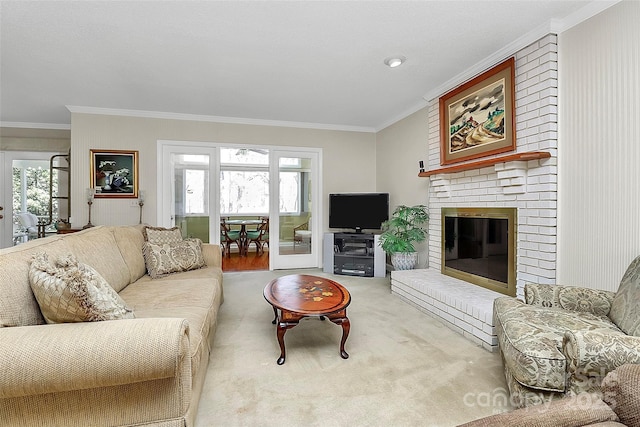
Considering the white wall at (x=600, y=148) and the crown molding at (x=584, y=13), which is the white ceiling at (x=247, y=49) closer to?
the crown molding at (x=584, y=13)

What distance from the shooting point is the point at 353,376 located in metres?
1.86

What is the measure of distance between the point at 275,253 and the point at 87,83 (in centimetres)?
320

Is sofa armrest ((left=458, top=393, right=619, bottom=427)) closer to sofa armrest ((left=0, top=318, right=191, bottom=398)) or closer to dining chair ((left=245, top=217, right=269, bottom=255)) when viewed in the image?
sofa armrest ((left=0, top=318, right=191, bottom=398))

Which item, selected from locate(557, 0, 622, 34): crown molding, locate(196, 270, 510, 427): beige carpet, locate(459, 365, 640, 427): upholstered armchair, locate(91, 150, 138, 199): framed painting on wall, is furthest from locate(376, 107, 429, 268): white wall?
locate(91, 150, 138, 199): framed painting on wall

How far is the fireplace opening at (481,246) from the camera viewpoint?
268cm

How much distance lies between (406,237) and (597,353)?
2602 mm

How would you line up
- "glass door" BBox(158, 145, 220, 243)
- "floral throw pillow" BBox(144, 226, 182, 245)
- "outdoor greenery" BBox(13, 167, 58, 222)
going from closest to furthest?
"floral throw pillow" BBox(144, 226, 182, 245), "glass door" BBox(158, 145, 220, 243), "outdoor greenery" BBox(13, 167, 58, 222)

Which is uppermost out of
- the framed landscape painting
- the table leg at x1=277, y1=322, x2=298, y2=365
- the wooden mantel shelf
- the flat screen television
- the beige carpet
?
the framed landscape painting

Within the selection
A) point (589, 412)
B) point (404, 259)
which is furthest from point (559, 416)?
point (404, 259)

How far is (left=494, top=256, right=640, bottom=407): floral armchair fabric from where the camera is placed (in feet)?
4.17

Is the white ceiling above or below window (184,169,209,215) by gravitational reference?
above

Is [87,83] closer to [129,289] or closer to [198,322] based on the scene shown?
[129,289]

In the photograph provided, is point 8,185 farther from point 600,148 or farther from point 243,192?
point 600,148

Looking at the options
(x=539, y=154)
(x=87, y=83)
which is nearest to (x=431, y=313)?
(x=539, y=154)
